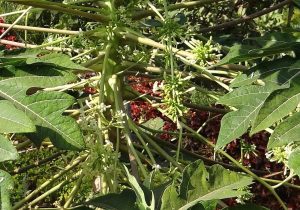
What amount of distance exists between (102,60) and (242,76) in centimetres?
47

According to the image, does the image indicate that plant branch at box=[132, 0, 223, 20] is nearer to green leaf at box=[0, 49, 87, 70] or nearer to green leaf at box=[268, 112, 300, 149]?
green leaf at box=[0, 49, 87, 70]

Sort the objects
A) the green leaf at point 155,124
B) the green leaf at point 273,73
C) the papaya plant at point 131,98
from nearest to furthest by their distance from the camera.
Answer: the papaya plant at point 131,98
the green leaf at point 273,73
the green leaf at point 155,124

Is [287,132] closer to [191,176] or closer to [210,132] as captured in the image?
[191,176]

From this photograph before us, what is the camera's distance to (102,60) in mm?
1648

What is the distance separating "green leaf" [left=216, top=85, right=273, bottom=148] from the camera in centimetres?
120

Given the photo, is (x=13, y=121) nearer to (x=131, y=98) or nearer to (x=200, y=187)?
(x=200, y=187)

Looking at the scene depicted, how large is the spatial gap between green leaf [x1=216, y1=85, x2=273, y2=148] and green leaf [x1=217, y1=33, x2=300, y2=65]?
0.07 m

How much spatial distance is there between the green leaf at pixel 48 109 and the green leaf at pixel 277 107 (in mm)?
358

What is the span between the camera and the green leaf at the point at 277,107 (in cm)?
117

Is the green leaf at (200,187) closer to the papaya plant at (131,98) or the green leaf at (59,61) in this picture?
the papaya plant at (131,98)

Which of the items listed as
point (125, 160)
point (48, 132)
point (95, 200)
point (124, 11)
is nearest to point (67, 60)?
point (48, 132)

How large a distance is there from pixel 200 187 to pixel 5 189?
0.33 m

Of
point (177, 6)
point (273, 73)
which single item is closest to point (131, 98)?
point (177, 6)

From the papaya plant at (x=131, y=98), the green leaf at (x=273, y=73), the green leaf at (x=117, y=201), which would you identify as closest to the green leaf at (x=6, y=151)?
the papaya plant at (x=131, y=98)
